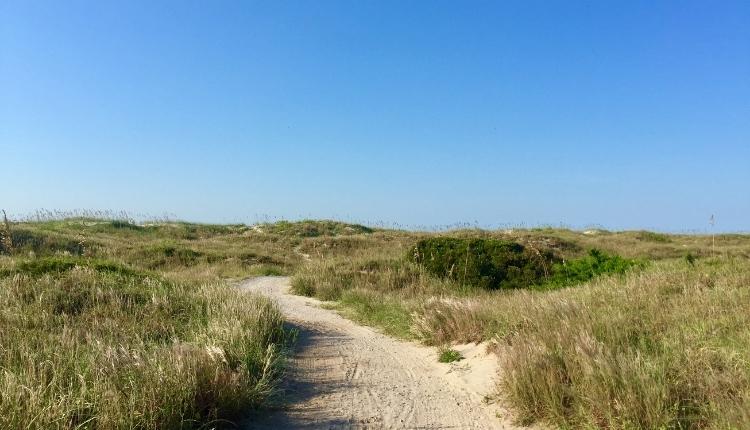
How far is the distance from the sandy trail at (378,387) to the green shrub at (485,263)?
4996 mm

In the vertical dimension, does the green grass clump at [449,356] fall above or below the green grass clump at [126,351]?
below

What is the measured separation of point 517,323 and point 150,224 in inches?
1421

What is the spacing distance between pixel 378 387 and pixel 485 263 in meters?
8.34

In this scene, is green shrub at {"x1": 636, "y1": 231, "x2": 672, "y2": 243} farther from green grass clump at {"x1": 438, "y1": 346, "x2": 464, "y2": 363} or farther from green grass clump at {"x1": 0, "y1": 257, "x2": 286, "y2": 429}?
green grass clump at {"x1": 0, "y1": 257, "x2": 286, "y2": 429}

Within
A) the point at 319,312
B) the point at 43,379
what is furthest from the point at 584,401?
the point at 319,312

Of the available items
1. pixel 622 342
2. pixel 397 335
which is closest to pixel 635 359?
pixel 622 342

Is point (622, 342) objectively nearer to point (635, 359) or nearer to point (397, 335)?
point (635, 359)

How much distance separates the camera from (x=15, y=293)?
25.7 feet

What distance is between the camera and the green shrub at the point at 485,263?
1298 centimetres

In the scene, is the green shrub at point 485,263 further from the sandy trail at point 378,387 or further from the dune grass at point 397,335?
the sandy trail at point 378,387

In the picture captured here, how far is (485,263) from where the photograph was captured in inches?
540

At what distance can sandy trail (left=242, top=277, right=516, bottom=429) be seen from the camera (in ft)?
16.0

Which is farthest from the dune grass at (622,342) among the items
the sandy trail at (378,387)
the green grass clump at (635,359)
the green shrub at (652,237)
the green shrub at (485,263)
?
the green shrub at (652,237)

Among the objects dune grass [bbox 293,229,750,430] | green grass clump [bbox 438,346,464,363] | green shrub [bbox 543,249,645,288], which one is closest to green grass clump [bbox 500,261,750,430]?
dune grass [bbox 293,229,750,430]
